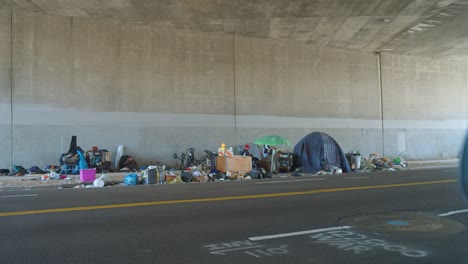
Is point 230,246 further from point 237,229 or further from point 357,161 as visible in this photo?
point 357,161

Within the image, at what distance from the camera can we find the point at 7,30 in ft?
63.0

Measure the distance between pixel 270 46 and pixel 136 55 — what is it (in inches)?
333

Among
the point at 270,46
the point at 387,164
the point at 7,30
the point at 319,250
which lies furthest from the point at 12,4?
the point at 387,164

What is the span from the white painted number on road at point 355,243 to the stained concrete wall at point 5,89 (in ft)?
59.0

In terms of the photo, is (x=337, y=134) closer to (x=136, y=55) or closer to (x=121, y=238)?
(x=136, y=55)

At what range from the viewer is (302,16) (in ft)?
65.7

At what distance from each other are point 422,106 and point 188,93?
61.0 ft

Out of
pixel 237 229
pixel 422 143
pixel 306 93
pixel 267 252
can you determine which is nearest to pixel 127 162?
pixel 306 93

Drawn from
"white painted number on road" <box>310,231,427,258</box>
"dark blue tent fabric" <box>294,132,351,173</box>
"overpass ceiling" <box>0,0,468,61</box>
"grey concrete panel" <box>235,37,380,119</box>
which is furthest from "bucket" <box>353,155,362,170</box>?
"white painted number on road" <box>310,231,427,258</box>

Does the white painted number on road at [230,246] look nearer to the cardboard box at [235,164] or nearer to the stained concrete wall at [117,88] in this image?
the cardboard box at [235,164]

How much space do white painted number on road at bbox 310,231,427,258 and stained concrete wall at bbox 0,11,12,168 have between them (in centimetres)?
1799

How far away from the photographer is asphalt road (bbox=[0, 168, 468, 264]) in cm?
469

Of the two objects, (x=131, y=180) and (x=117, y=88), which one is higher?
(x=117, y=88)

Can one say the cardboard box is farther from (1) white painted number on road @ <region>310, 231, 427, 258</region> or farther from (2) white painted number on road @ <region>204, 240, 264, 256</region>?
(2) white painted number on road @ <region>204, 240, 264, 256</region>
